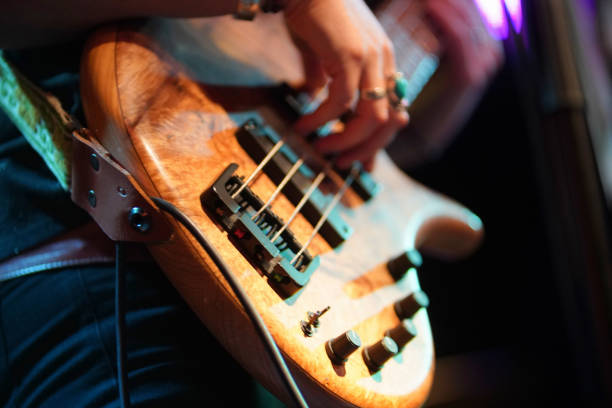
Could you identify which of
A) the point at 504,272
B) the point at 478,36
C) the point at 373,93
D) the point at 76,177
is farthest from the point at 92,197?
the point at 504,272

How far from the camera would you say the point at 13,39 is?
21.2 inches

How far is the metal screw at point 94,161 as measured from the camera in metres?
0.49

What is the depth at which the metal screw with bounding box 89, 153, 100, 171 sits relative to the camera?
494 millimetres

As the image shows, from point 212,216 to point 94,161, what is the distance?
14 cm

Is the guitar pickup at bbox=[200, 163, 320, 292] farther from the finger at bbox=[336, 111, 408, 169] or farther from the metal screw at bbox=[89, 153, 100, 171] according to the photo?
the finger at bbox=[336, 111, 408, 169]

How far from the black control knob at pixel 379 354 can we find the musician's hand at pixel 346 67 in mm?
344

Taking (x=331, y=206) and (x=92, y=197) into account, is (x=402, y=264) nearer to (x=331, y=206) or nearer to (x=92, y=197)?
(x=331, y=206)

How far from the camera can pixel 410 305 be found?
671 mm

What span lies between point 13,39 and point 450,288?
1404 mm

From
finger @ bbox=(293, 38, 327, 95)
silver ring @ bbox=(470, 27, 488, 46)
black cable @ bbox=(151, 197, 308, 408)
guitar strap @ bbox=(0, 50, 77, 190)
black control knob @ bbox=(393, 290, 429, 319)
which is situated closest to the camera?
black cable @ bbox=(151, 197, 308, 408)

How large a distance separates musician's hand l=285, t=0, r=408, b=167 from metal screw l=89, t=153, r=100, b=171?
341mm

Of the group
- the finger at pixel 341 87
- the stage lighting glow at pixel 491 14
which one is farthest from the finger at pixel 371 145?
the stage lighting glow at pixel 491 14

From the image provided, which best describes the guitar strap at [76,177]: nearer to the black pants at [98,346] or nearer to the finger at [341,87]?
the black pants at [98,346]

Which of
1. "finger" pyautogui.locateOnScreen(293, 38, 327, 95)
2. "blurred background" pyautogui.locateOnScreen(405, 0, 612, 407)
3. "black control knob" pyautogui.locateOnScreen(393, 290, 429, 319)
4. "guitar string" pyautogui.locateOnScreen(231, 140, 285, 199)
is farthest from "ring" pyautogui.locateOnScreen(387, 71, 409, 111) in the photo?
"blurred background" pyautogui.locateOnScreen(405, 0, 612, 407)
